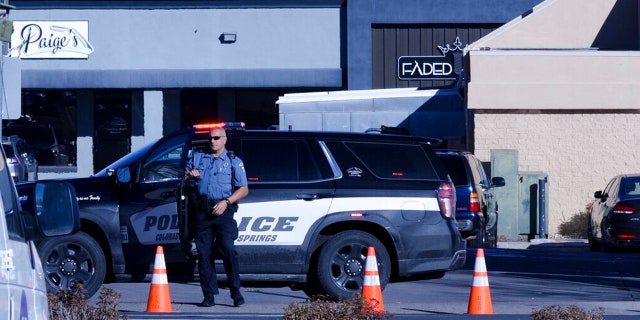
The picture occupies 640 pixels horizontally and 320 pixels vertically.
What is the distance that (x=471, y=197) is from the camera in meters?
17.3

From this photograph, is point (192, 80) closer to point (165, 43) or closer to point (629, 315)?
point (165, 43)

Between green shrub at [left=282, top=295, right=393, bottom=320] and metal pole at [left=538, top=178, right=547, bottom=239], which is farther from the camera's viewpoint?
metal pole at [left=538, top=178, right=547, bottom=239]

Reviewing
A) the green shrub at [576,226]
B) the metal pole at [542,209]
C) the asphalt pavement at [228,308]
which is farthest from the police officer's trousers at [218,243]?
the green shrub at [576,226]

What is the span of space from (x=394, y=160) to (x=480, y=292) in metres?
1.94

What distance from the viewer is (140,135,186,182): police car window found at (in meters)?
12.0

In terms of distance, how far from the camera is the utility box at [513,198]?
74.8 ft

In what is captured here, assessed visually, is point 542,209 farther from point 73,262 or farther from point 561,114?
point 73,262

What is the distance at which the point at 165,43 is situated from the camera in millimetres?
29609

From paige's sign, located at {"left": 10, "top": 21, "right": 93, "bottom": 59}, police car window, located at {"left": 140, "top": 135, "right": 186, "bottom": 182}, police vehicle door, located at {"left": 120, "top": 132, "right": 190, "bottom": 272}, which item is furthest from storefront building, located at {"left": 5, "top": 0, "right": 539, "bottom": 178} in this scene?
police vehicle door, located at {"left": 120, "top": 132, "right": 190, "bottom": 272}

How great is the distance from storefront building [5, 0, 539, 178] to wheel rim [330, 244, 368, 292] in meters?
18.3

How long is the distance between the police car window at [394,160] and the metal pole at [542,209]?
1113 centimetres

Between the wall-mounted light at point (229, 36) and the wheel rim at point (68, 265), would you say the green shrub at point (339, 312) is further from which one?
the wall-mounted light at point (229, 36)

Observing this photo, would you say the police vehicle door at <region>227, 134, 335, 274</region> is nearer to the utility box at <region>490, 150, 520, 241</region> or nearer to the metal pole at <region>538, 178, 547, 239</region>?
the utility box at <region>490, 150, 520, 241</region>

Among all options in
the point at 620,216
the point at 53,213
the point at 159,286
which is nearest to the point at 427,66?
the point at 620,216
